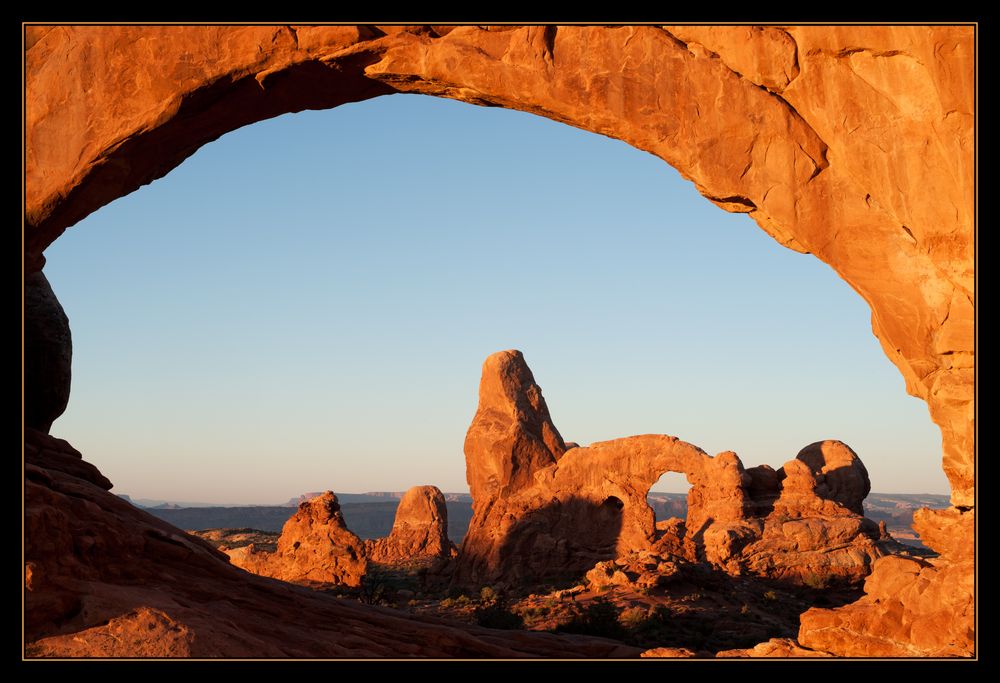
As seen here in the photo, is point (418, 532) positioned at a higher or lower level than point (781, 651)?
lower

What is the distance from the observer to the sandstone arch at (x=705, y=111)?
26.2ft

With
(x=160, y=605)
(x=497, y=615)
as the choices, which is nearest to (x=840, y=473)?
(x=497, y=615)

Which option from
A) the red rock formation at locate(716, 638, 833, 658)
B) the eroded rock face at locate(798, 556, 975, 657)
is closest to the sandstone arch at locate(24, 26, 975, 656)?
the eroded rock face at locate(798, 556, 975, 657)

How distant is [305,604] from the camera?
36.4 ft

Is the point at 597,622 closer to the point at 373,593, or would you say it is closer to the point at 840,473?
the point at 373,593

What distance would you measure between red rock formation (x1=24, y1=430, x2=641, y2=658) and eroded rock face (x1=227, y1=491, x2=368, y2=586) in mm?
13302

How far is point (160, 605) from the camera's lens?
27.8 ft

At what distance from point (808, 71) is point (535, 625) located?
14870 millimetres

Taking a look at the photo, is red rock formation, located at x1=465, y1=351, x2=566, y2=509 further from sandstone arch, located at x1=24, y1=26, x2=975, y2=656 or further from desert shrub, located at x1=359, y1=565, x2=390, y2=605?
sandstone arch, located at x1=24, y1=26, x2=975, y2=656

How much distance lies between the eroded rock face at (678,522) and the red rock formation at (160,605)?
49.6 feet

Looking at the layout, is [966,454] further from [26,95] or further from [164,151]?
[26,95]

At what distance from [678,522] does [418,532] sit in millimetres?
10638

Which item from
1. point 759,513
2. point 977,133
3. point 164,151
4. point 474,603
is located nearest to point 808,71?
point 977,133

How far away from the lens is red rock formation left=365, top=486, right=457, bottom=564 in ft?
113
